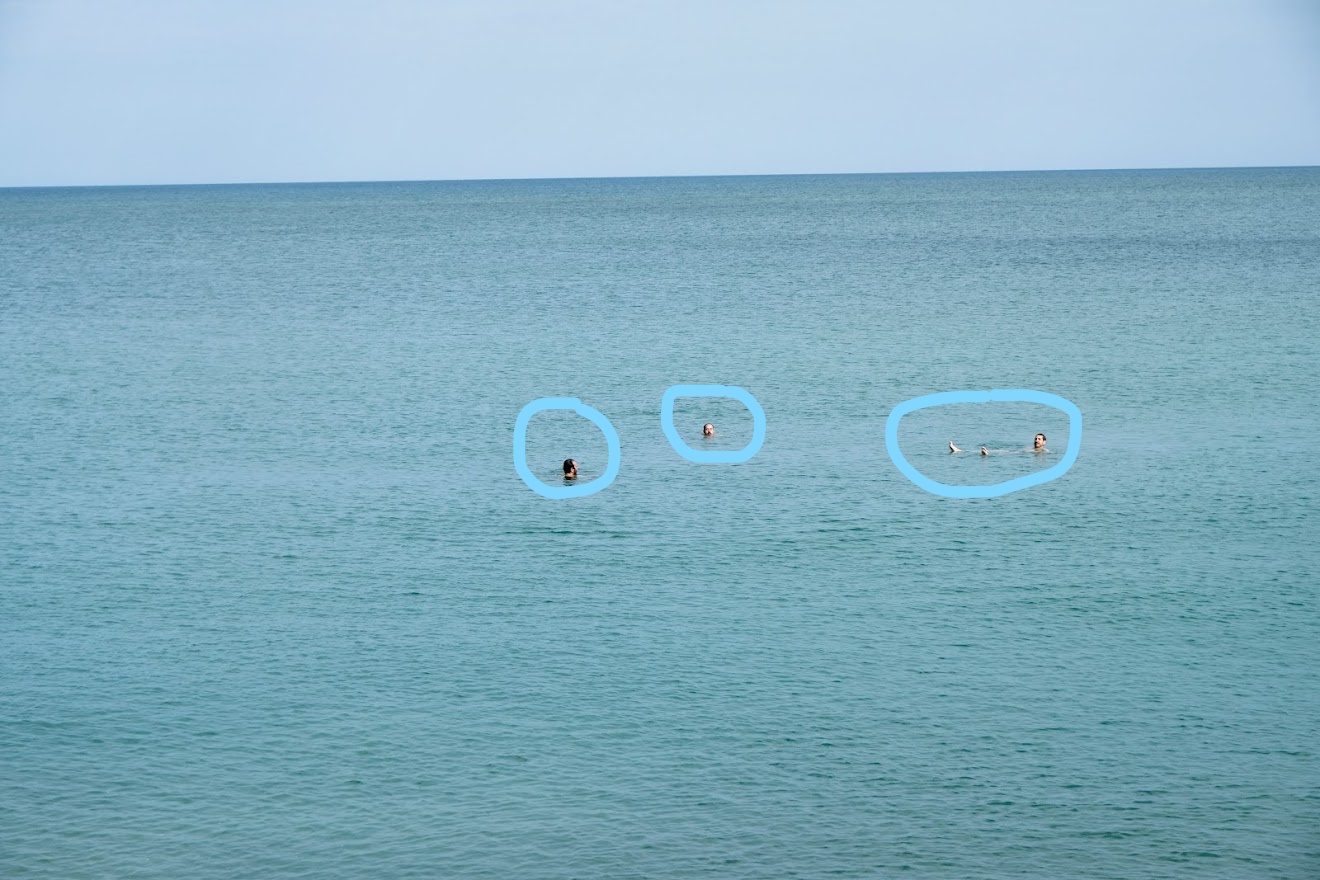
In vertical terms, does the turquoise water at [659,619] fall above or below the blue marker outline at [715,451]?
below

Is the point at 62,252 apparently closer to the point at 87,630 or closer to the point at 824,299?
the point at 824,299

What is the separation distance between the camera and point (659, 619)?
36281mm

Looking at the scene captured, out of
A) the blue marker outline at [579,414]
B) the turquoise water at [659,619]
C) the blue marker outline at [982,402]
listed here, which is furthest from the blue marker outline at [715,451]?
the blue marker outline at [982,402]

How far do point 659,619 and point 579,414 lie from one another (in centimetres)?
2377

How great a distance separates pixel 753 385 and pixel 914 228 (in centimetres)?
12146

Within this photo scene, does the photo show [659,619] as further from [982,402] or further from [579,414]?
[982,402]

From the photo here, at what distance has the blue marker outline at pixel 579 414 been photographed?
47.6 meters

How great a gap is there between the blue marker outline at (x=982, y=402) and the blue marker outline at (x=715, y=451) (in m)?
4.83

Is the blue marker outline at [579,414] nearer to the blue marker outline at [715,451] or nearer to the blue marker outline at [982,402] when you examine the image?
the blue marker outline at [715,451]

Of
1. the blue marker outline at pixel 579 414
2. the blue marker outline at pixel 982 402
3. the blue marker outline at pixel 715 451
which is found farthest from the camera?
the blue marker outline at pixel 715 451

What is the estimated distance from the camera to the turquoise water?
26438mm

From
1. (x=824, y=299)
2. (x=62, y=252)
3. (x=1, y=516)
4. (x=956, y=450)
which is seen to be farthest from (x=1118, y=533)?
(x=62, y=252)

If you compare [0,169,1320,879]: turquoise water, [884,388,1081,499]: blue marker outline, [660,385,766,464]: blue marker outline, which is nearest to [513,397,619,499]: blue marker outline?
[0,169,1320,879]: turquoise water

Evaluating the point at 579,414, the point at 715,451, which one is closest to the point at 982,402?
the point at 715,451
